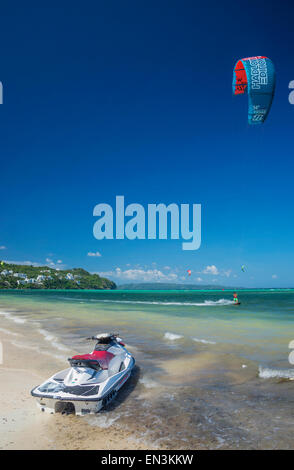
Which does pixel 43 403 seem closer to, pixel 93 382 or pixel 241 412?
pixel 93 382

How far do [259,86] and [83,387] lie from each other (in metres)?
14.9

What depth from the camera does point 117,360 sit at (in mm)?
9141

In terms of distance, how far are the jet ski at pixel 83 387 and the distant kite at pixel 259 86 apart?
13194 millimetres

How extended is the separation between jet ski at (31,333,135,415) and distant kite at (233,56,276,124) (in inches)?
519

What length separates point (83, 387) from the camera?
7.08 m

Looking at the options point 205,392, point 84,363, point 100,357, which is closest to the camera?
point 84,363

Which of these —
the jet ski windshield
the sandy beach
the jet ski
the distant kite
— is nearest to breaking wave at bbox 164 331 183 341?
the jet ski

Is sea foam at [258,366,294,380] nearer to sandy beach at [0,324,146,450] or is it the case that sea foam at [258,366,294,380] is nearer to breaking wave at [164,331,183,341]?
sandy beach at [0,324,146,450]

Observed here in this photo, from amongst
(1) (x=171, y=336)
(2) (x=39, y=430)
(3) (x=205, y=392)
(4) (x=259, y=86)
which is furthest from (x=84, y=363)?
(4) (x=259, y=86)

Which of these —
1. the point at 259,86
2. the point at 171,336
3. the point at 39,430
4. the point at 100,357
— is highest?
the point at 259,86

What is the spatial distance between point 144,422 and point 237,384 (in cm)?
404

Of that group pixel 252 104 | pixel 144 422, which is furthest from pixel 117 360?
pixel 252 104

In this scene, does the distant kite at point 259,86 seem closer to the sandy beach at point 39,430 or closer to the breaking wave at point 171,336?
the breaking wave at point 171,336

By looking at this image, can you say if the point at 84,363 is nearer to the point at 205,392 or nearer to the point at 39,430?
the point at 39,430
